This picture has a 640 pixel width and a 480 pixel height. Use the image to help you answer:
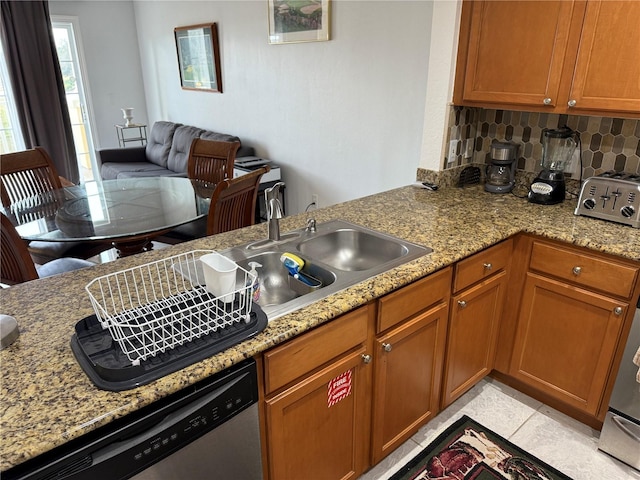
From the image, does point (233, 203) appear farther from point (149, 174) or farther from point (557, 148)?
point (149, 174)

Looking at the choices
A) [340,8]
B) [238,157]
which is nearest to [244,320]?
[340,8]

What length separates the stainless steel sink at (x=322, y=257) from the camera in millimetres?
1443

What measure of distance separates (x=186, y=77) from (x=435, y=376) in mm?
4769

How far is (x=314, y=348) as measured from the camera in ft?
4.29

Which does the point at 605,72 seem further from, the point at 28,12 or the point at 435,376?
the point at 28,12

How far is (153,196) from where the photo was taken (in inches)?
122

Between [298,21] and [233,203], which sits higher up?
[298,21]

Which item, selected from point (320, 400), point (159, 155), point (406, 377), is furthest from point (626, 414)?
point (159, 155)

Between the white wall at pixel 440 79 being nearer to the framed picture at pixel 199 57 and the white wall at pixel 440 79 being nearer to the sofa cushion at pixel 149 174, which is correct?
the framed picture at pixel 199 57

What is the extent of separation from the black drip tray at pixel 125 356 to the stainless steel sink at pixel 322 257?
135 millimetres

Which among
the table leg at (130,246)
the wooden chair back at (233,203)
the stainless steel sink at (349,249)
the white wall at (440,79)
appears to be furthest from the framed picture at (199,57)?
the stainless steel sink at (349,249)

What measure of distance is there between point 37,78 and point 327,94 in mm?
3644

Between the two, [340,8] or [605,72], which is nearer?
[605,72]

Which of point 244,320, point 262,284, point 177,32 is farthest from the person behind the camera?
point 177,32
